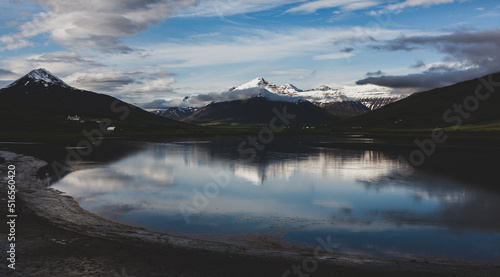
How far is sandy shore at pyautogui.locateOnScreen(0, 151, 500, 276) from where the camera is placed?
16125 mm

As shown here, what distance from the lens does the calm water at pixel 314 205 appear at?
22.0 metres

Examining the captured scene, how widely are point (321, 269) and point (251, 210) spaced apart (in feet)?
42.6

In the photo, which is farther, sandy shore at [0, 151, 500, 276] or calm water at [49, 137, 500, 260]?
calm water at [49, 137, 500, 260]

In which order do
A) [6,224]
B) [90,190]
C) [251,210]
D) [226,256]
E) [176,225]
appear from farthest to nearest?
[90,190], [251,210], [176,225], [6,224], [226,256]

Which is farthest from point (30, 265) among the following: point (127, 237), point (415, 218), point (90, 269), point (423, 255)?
point (415, 218)

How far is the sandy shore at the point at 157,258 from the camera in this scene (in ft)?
52.9

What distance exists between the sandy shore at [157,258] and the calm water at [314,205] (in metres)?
2.00

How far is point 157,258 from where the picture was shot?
17.7 metres

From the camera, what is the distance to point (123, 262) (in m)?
17.0

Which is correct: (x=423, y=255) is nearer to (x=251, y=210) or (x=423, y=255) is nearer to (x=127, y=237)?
(x=251, y=210)

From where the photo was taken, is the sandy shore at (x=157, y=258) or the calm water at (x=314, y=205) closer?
the sandy shore at (x=157, y=258)

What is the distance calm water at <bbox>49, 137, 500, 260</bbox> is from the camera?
22.0 meters

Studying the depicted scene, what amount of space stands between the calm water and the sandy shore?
2.00 m

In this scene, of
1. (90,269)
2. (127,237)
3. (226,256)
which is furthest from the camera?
(127,237)
